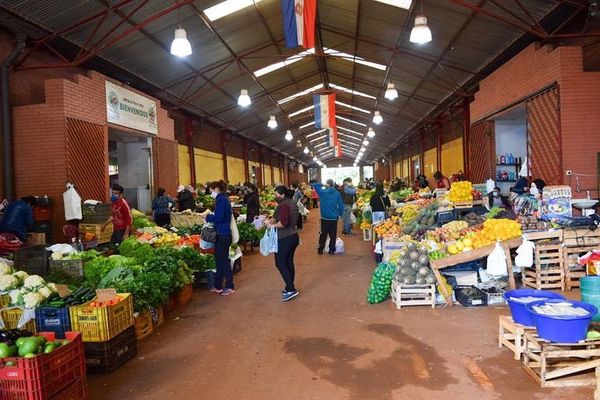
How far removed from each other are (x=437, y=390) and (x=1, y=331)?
356 cm

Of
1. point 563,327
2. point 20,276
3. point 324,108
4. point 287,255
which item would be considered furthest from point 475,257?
point 324,108

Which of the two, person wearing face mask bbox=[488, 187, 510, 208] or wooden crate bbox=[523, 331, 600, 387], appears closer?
wooden crate bbox=[523, 331, 600, 387]

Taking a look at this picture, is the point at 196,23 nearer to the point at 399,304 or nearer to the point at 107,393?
the point at 399,304

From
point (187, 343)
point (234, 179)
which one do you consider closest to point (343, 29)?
point (187, 343)

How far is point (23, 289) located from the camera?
16.3ft

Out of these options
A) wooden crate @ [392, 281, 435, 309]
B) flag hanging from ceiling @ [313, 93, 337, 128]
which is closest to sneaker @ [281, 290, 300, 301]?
wooden crate @ [392, 281, 435, 309]

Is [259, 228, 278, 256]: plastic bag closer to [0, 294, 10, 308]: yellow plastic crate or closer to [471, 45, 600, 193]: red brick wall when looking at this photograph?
[0, 294, 10, 308]: yellow plastic crate

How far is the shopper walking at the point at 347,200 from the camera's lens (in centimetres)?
1489

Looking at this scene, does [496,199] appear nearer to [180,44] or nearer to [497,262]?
[497,262]

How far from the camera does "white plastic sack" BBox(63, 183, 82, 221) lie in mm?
8938

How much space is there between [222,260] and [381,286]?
8.34 ft

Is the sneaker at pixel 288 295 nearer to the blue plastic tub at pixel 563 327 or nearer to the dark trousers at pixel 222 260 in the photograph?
the dark trousers at pixel 222 260

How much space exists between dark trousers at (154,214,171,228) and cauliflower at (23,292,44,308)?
6932mm

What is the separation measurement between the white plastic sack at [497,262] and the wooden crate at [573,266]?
1054mm
